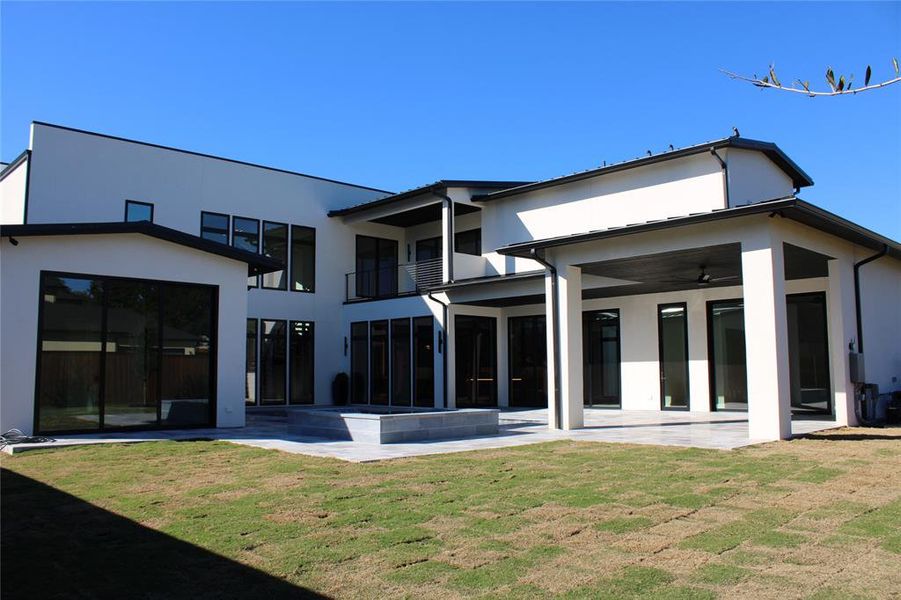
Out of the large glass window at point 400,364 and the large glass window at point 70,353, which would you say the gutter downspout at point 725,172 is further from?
the large glass window at point 70,353

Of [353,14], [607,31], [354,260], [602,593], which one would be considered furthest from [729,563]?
[354,260]

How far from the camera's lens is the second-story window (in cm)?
1950

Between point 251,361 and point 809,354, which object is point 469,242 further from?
point 809,354

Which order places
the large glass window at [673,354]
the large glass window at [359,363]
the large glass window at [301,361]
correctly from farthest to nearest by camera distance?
the large glass window at [359,363], the large glass window at [301,361], the large glass window at [673,354]

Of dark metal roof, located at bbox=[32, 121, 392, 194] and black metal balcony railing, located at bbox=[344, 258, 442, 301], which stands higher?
dark metal roof, located at bbox=[32, 121, 392, 194]

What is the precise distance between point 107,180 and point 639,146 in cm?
1446

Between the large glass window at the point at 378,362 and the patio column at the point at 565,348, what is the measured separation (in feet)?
29.1

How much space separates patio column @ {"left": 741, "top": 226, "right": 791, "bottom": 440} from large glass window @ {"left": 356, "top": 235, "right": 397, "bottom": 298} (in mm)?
14559

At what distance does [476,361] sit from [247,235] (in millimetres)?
8289

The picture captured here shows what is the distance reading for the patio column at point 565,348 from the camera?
1399 cm

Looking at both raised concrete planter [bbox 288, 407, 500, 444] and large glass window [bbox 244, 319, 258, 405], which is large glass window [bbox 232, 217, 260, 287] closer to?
large glass window [bbox 244, 319, 258, 405]

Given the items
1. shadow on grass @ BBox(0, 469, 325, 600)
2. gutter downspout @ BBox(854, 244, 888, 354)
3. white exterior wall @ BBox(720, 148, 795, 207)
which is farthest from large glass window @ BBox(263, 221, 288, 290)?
shadow on grass @ BBox(0, 469, 325, 600)

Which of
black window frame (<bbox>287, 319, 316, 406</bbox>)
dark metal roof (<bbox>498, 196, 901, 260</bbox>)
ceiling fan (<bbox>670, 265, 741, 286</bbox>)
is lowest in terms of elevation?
black window frame (<bbox>287, 319, 316, 406</bbox>)

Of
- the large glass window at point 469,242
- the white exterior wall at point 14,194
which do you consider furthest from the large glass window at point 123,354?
the large glass window at point 469,242
